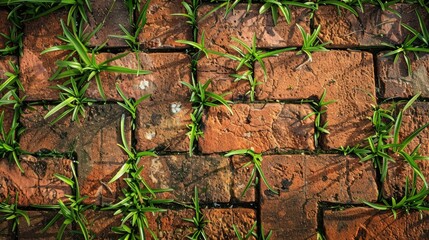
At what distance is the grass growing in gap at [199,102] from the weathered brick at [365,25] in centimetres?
56

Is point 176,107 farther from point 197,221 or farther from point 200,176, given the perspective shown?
point 197,221

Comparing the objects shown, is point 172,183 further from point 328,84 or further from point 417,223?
point 417,223

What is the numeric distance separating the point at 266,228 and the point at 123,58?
984 mm

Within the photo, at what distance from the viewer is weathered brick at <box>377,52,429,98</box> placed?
195 cm

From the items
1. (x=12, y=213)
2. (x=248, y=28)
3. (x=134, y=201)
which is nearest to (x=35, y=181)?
(x=12, y=213)

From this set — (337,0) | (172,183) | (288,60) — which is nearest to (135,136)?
(172,183)

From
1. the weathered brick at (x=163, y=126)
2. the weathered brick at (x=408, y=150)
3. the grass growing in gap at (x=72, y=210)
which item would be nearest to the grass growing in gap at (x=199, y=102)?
the weathered brick at (x=163, y=126)

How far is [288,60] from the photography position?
196cm

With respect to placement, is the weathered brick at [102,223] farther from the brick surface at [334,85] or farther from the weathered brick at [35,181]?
the brick surface at [334,85]

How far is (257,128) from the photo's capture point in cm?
192

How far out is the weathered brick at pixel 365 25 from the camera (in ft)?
6.47

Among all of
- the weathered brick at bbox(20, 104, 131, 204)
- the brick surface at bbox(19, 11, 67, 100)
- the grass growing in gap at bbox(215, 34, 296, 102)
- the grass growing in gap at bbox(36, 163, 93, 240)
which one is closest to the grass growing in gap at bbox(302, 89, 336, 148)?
the grass growing in gap at bbox(215, 34, 296, 102)

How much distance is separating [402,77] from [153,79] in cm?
112

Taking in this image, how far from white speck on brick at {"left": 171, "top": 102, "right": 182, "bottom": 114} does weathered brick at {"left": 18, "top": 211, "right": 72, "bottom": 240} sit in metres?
0.67
